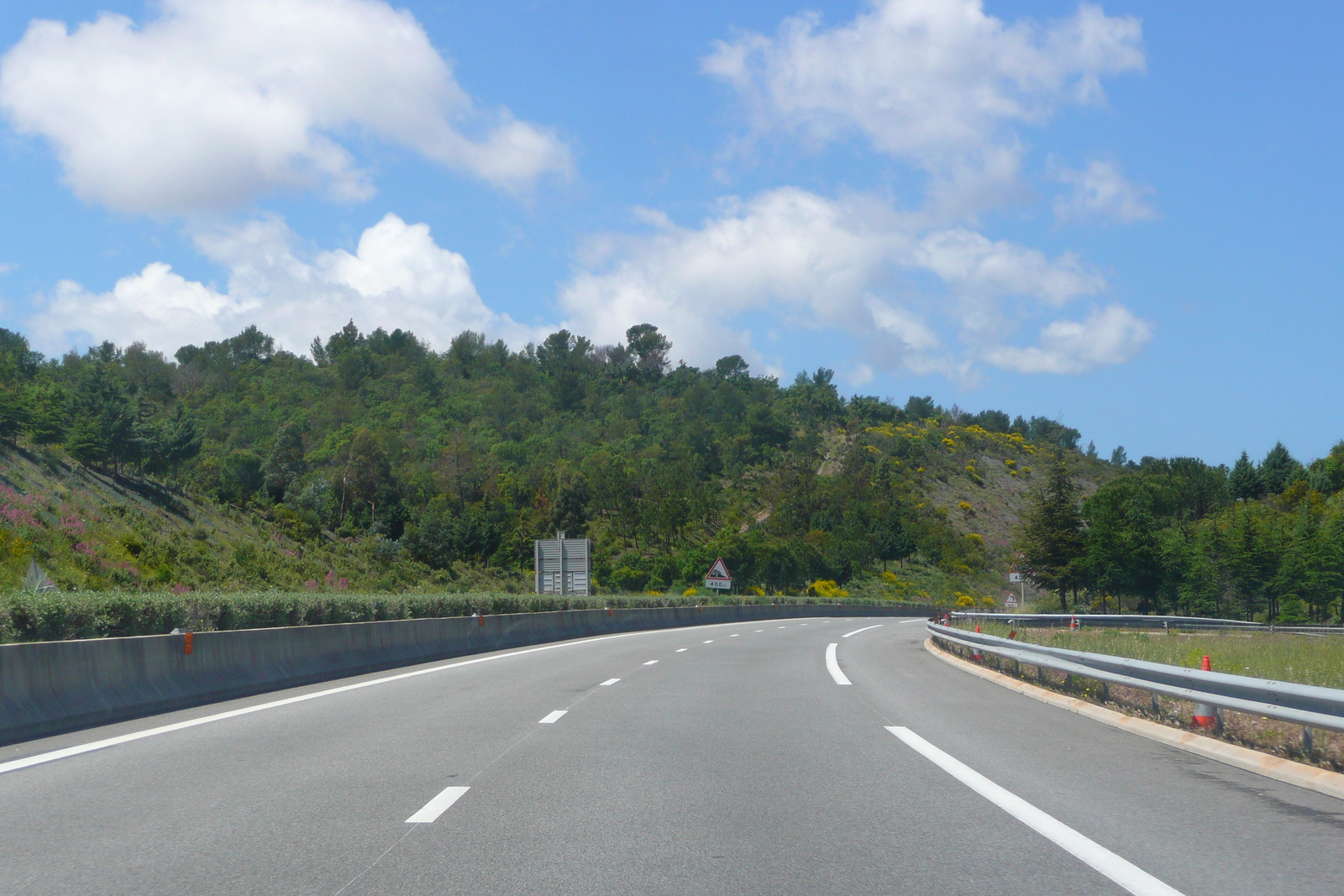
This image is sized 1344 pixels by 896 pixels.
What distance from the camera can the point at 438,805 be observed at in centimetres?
762

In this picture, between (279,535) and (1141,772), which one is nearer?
(1141,772)

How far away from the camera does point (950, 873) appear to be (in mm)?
5852

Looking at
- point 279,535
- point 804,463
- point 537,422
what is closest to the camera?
point 279,535

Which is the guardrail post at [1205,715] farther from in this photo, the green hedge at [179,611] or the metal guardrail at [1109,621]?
the metal guardrail at [1109,621]

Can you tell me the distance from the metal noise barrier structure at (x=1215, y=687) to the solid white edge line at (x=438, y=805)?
6060mm

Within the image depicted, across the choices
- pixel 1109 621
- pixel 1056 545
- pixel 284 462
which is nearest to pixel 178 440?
pixel 284 462

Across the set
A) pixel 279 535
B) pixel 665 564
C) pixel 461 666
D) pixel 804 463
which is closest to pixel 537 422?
pixel 804 463

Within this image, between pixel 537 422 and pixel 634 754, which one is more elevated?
pixel 537 422

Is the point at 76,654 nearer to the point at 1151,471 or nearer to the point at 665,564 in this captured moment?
the point at 665,564

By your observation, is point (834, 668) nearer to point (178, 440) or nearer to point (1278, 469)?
point (178, 440)

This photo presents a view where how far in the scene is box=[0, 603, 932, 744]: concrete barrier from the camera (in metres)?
11.3

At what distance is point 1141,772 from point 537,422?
6748 inches

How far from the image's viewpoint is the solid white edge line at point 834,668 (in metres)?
18.1

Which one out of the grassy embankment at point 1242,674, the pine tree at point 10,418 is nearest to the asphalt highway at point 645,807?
the grassy embankment at point 1242,674
